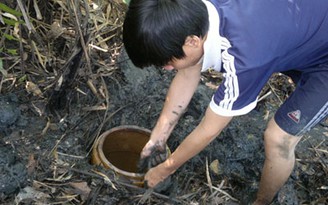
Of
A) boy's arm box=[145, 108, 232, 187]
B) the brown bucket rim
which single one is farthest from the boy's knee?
the brown bucket rim

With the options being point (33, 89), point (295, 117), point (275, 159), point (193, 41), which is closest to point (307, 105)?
point (295, 117)

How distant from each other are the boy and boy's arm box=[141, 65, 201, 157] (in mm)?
275

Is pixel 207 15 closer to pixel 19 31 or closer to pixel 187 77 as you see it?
pixel 187 77

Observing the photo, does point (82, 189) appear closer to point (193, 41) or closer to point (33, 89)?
point (33, 89)

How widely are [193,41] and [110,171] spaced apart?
2.91 ft

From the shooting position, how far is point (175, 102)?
7.80ft

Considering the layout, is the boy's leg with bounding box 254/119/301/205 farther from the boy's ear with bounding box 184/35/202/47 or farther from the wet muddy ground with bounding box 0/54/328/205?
the boy's ear with bounding box 184/35/202/47

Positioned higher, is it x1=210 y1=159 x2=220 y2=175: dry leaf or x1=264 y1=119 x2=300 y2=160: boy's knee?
x1=264 y1=119 x2=300 y2=160: boy's knee

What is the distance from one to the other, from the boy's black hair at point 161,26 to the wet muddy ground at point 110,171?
0.84 m

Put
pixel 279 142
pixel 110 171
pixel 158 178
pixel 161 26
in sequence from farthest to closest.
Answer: pixel 110 171 → pixel 158 178 → pixel 279 142 → pixel 161 26

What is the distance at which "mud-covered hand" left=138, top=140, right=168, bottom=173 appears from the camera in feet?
7.91

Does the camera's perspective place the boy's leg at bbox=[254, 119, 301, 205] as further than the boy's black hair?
Yes

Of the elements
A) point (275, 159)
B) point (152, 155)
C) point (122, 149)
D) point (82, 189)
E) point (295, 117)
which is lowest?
point (122, 149)

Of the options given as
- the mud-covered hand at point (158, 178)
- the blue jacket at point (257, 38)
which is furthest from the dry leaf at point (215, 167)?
the blue jacket at point (257, 38)
